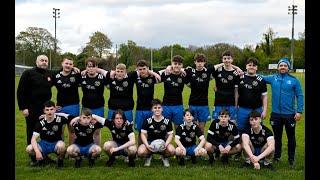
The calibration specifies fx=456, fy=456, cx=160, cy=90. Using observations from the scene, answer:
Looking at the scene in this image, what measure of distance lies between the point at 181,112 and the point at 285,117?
6.48 feet

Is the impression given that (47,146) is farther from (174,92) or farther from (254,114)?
(254,114)

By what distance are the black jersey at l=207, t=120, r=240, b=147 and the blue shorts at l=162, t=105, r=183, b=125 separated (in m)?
0.82

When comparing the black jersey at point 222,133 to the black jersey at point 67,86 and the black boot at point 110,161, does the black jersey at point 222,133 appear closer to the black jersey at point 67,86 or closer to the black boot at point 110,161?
the black boot at point 110,161

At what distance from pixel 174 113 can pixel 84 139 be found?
6.11ft

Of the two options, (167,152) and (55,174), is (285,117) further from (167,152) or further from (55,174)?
(55,174)

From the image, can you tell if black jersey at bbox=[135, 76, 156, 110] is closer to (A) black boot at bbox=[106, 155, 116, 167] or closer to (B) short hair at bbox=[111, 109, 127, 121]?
(B) short hair at bbox=[111, 109, 127, 121]

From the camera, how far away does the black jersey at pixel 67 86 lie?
28.1ft

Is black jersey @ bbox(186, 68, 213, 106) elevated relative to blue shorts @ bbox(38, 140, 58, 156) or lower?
elevated

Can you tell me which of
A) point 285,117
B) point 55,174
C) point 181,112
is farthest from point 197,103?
point 55,174

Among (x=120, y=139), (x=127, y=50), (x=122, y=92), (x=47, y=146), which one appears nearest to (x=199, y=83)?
(x=122, y=92)

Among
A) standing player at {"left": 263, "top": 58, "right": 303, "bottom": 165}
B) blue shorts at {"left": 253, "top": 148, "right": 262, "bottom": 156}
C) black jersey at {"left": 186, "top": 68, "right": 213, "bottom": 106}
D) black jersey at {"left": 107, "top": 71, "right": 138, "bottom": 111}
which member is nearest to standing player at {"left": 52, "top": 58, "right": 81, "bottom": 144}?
black jersey at {"left": 107, "top": 71, "right": 138, "bottom": 111}

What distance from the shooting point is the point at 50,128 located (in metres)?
8.13

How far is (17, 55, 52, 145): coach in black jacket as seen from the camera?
8375 millimetres

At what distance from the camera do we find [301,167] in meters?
8.05
